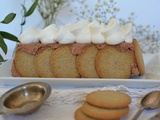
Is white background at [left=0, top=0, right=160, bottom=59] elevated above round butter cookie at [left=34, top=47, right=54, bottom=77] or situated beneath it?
elevated above

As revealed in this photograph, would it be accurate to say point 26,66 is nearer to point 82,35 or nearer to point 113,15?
point 82,35

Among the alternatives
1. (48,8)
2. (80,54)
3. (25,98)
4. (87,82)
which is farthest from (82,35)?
(48,8)

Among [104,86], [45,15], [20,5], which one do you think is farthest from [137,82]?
[20,5]

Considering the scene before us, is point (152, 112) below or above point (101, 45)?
below

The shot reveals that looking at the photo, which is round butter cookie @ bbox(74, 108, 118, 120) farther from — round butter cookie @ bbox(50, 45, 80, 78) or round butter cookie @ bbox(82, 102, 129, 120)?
round butter cookie @ bbox(50, 45, 80, 78)

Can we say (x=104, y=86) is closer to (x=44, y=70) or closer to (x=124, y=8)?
(x=44, y=70)

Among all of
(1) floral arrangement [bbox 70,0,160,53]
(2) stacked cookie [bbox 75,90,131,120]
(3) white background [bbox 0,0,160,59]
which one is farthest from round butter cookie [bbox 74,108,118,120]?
(3) white background [bbox 0,0,160,59]

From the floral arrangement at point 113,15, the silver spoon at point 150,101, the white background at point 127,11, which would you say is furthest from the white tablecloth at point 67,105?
the white background at point 127,11
